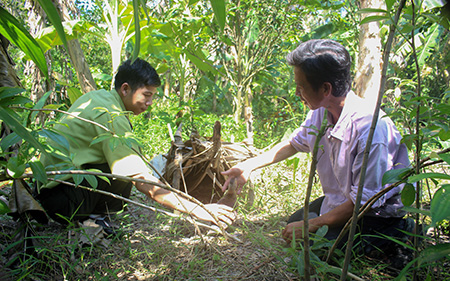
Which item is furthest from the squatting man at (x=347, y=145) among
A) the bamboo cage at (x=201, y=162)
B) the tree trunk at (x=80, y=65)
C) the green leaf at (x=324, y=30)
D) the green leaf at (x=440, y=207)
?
the green leaf at (x=324, y=30)

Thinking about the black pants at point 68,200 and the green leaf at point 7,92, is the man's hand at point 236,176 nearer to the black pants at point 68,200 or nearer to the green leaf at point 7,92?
the black pants at point 68,200

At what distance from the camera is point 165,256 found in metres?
1.59

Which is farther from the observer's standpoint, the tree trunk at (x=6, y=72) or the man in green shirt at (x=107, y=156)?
the man in green shirt at (x=107, y=156)

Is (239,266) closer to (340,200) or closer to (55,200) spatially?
(340,200)

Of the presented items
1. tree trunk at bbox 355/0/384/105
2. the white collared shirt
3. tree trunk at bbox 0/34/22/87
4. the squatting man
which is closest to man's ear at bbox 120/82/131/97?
tree trunk at bbox 0/34/22/87

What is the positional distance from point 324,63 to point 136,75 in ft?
3.92

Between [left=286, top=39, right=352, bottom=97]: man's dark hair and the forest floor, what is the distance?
32.6 inches

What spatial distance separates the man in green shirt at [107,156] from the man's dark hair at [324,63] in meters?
0.81

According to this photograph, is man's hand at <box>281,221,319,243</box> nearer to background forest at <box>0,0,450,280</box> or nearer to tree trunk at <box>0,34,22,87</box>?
background forest at <box>0,0,450,280</box>

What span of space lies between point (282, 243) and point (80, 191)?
1.18m

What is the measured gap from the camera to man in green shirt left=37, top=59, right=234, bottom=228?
5.32ft

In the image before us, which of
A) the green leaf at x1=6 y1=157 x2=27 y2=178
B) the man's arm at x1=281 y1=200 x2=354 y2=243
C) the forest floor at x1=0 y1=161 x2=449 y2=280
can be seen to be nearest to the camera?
the green leaf at x1=6 y1=157 x2=27 y2=178

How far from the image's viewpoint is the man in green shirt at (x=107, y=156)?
162 cm

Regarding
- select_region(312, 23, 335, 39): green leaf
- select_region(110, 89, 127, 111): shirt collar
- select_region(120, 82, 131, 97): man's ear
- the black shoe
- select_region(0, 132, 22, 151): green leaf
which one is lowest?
the black shoe
